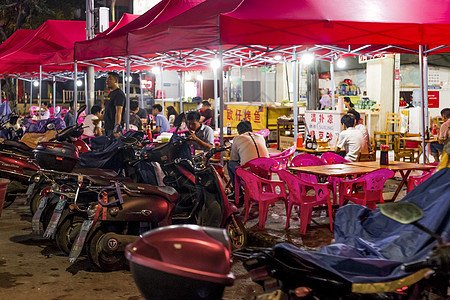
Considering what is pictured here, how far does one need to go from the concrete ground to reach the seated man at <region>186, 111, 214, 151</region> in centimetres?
138

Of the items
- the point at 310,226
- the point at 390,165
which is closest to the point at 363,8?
the point at 390,165

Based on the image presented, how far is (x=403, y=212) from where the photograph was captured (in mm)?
2643

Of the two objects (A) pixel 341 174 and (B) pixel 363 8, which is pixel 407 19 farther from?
(A) pixel 341 174

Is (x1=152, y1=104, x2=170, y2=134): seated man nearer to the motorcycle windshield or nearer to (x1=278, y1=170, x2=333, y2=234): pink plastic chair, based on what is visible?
(x1=278, y1=170, x2=333, y2=234): pink plastic chair

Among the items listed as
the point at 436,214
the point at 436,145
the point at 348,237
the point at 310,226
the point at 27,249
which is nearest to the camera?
the point at 436,214

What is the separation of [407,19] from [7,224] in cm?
692

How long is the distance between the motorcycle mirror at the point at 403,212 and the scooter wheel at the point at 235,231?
3827 millimetres

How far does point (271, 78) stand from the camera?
93.4 ft

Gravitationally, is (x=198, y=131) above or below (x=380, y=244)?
above

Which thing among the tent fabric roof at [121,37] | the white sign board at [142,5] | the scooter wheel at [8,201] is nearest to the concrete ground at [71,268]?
the scooter wheel at [8,201]

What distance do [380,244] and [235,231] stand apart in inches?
121

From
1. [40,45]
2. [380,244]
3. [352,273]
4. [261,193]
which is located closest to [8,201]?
[261,193]

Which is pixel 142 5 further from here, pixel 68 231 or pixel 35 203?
pixel 68 231

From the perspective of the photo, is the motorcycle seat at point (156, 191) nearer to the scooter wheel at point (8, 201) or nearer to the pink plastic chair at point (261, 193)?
the pink plastic chair at point (261, 193)
